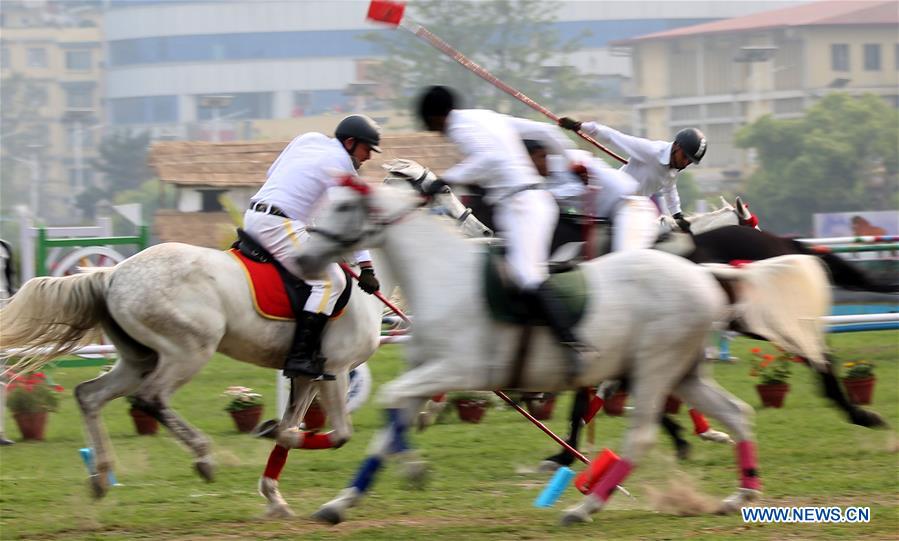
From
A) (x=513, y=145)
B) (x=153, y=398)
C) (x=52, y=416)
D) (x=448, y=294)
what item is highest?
(x=513, y=145)

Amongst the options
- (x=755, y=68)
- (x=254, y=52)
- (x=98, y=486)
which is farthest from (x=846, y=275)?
(x=254, y=52)

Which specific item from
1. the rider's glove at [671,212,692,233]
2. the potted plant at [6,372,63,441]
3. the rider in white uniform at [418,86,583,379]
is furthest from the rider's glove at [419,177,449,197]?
the potted plant at [6,372,63,441]

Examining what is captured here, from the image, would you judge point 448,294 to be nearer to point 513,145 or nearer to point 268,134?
point 513,145

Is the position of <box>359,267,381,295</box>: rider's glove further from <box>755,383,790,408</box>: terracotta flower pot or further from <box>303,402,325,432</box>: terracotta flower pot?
<box>755,383,790,408</box>: terracotta flower pot

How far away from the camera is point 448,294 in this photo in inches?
268

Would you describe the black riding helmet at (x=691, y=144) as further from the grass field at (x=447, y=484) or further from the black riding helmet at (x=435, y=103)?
the black riding helmet at (x=435, y=103)

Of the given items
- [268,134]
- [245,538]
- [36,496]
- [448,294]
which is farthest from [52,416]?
[268,134]

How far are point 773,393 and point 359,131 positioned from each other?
5971mm

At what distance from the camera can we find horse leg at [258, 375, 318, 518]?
776 centimetres

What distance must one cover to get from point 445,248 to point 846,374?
22.3ft

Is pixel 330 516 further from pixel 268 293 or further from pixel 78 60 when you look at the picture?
pixel 78 60

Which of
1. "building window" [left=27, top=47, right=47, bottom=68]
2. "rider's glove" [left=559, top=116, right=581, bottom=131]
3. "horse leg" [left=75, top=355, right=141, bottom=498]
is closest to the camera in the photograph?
"horse leg" [left=75, top=355, right=141, bottom=498]

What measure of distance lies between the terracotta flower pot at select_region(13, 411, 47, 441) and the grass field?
0.49ft

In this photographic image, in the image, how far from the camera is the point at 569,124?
31.7ft
